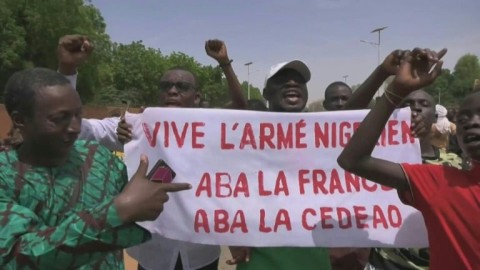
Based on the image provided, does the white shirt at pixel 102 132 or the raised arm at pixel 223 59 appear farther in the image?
the raised arm at pixel 223 59

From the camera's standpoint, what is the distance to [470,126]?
6.89 feet

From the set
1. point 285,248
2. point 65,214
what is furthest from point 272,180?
point 65,214

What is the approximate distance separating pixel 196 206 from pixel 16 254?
4.96ft

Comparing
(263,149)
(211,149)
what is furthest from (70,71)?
(263,149)

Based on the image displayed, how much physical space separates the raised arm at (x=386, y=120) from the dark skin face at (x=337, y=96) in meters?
2.21

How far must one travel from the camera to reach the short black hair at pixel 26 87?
167 centimetres

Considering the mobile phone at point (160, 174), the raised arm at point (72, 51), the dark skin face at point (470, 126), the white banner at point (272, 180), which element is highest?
the raised arm at point (72, 51)

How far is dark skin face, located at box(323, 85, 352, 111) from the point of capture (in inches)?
173

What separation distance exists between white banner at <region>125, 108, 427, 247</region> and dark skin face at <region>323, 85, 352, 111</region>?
150 centimetres

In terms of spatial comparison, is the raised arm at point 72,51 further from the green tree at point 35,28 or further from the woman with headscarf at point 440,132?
the green tree at point 35,28

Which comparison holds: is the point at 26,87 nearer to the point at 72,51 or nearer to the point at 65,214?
the point at 65,214

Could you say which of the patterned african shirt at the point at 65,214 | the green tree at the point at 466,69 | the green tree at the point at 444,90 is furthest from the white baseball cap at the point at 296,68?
the green tree at the point at 466,69

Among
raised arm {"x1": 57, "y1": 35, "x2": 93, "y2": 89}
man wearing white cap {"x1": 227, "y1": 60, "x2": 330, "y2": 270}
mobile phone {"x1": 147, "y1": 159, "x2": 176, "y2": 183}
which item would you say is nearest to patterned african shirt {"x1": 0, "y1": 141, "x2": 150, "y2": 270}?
mobile phone {"x1": 147, "y1": 159, "x2": 176, "y2": 183}

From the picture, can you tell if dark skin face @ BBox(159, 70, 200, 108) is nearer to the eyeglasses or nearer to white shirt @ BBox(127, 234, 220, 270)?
the eyeglasses
